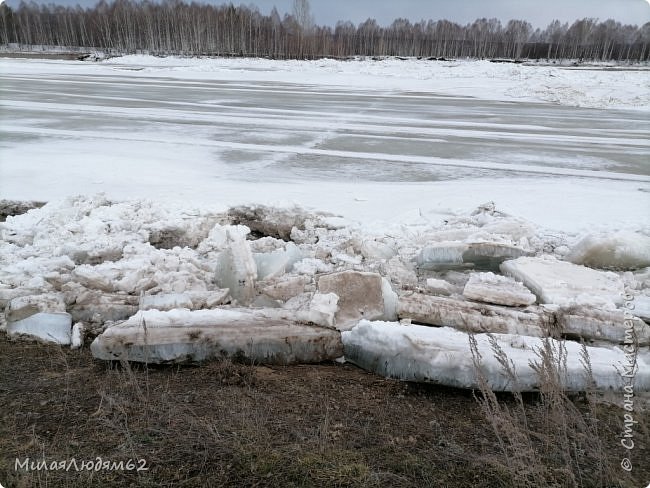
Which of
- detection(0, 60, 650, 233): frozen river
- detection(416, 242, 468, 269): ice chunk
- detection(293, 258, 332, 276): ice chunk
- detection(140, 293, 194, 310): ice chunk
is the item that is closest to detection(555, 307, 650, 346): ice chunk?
detection(416, 242, 468, 269): ice chunk

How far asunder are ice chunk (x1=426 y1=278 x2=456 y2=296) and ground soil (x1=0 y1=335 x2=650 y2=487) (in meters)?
1.23

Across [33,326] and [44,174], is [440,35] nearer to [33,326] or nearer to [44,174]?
[44,174]

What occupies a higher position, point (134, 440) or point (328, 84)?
point (328, 84)

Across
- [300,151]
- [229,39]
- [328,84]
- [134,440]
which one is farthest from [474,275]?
[229,39]

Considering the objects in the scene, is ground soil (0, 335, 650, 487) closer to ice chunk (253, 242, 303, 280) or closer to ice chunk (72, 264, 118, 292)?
ice chunk (72, 264, 118, 292)

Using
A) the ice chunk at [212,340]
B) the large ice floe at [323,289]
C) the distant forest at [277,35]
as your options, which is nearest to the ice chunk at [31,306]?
the large ice floe at [323,289]

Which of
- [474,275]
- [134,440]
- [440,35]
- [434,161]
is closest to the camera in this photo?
[134,440]

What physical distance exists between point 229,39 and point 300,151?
71.3 feet

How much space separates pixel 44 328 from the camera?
3379mm

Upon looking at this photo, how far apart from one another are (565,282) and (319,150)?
541 centimetres

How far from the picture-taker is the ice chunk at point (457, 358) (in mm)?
2754

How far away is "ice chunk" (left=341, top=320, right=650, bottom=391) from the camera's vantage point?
2754 mm

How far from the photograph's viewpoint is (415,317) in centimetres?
352

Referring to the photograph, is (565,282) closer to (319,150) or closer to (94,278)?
(94,278)
